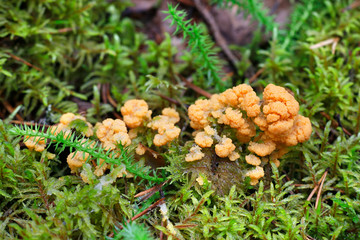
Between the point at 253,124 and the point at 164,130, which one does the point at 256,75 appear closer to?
the point at 253,124

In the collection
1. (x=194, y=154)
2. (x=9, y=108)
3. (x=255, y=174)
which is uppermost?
(x=9, y=108)

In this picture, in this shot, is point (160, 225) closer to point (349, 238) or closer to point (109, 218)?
point (109, 218)

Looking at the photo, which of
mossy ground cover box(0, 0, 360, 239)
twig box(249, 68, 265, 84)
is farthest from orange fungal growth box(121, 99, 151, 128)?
twig box(249, 68, 265, 84)

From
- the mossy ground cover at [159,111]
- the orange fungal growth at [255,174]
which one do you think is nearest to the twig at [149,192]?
the mossy ground cover at [159,111]

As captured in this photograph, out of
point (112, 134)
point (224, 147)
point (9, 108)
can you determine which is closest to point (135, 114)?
point (112, 134)

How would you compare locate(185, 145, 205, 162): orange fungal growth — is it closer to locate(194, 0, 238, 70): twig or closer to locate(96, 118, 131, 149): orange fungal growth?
locate(96, 118, 131, 149): orange fungal growth

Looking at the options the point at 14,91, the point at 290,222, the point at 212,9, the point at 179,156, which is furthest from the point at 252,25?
the point at 14,91
